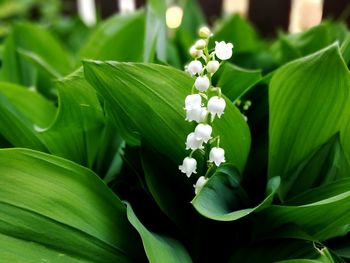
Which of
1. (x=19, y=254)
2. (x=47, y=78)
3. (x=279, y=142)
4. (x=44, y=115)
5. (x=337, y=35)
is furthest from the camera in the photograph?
(x=337, y=35)

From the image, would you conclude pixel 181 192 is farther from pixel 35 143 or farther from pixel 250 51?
pixel 250 51

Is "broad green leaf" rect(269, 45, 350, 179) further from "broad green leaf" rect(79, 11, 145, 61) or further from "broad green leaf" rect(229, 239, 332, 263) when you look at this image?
"broad green leaf" rect(79, 11, 145, 61)

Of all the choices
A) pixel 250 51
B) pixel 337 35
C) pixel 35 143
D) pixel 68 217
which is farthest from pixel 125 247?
pixel 337 35

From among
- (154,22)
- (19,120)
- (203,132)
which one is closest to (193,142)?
(203,132)

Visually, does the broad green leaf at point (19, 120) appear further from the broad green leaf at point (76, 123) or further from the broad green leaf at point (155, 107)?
the broad green leaf at point (155, 107)

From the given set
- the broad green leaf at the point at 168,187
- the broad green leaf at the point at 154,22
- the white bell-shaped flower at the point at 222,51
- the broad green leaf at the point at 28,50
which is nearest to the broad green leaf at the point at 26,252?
the broad green leaf at the point at 168,187

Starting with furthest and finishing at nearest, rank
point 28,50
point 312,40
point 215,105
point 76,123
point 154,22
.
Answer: point 28,50, point 312,40, point 154,22, point 76,123, point 215,105

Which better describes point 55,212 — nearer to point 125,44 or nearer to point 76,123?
point 76,123
